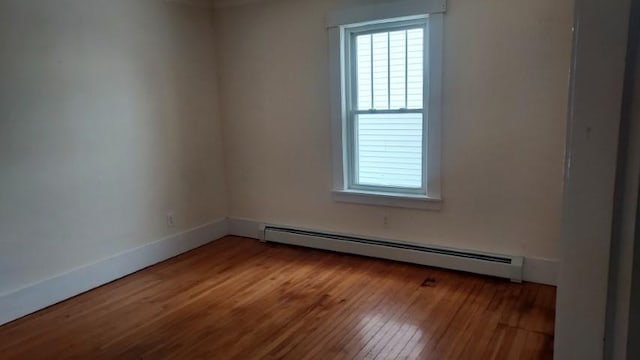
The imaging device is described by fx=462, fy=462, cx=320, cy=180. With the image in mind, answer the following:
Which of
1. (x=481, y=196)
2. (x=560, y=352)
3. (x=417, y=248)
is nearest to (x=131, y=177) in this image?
(x=417, y=248)

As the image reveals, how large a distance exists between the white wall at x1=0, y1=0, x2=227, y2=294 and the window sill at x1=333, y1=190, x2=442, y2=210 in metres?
1.42

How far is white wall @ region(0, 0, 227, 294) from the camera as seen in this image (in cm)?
299

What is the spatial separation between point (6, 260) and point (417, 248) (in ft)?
9.71

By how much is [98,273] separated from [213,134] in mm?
1713

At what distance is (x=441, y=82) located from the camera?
3.54 m

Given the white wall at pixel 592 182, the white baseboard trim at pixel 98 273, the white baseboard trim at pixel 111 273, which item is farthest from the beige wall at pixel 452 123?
the white wall at pixel 592 182

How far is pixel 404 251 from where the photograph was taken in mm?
3893

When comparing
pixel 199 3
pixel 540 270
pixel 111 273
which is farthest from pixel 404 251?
pixel 199 3

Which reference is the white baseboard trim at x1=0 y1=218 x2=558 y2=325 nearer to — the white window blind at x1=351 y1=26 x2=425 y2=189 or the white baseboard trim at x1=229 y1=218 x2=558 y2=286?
the white baseboard trim at x1=229 y1=218 x2=558 y2=286

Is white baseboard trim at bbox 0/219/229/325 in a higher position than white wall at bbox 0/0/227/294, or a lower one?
lower

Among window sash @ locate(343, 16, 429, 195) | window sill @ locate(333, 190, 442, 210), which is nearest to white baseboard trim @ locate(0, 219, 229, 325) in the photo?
window sill @ locate(333, 190, 442, 210)

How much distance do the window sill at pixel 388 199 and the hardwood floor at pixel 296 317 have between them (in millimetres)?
510

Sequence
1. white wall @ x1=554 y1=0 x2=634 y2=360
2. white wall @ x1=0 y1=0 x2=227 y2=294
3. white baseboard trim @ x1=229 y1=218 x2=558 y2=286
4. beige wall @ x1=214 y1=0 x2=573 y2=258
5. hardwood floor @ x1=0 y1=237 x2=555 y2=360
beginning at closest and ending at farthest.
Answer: white wall @ x1=554 y1=0 x2=634 y2=360 → hardwood floor @ x1=0 y1=237 x2=555 y2=360 → white wall @ x1=0 y1=0 x2=227 y2=294 → beige wall @ x1=214 y1=0 x2=573 y2=258 → white baseboard trim @ x1=229 y1=218 x2=558 y2=286

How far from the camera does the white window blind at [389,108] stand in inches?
146
